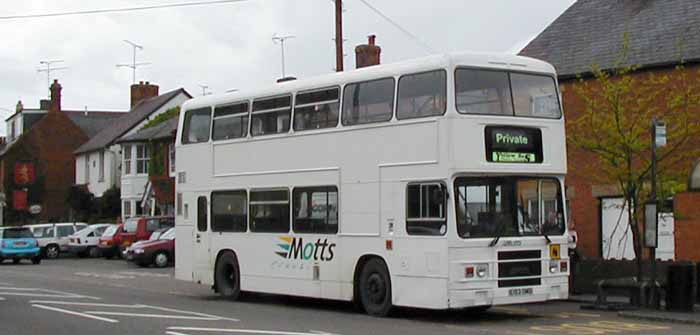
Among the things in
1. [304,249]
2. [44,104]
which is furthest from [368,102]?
[44,104]

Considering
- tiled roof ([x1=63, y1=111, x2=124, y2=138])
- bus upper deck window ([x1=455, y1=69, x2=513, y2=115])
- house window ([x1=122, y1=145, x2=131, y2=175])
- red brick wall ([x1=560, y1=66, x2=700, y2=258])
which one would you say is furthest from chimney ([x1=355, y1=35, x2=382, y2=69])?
tiled roof ([x1=63, y1=111, x2=124, y2=138])

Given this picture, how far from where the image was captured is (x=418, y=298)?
1712 cm

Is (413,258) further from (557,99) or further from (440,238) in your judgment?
(557,99)

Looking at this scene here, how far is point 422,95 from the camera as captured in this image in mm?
17312

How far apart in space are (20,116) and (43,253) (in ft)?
101

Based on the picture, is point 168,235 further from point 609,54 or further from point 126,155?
point 126,155

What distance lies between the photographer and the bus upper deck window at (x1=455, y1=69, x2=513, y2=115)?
55.3ft

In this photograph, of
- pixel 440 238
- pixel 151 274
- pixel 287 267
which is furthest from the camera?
pixel 151 274

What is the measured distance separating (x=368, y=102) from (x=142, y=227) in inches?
1021

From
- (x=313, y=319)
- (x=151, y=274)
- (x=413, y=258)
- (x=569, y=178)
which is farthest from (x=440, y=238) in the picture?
(x=151, y=274)

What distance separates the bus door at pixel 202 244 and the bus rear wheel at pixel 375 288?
5.08 meters

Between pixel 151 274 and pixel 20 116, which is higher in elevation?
pixel 20 116

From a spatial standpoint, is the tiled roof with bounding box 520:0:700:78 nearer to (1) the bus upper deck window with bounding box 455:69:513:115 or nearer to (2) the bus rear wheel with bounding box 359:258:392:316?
(1) the bus upper deck window with bounding box 455:69:513:115

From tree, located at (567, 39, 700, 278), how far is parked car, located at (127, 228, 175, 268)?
19.7 meters
